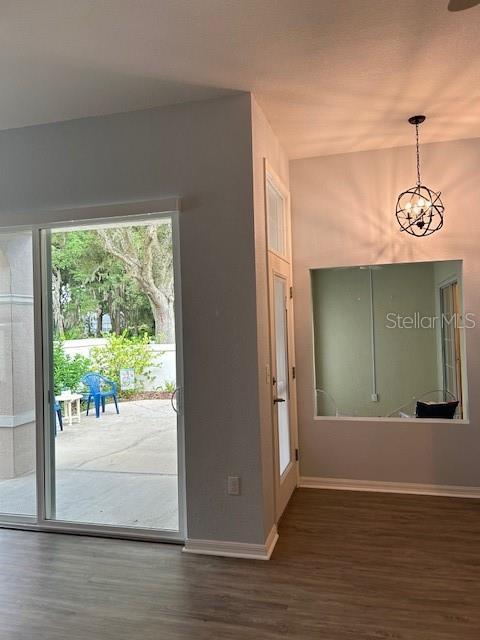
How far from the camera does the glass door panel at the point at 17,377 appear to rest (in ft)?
11.9

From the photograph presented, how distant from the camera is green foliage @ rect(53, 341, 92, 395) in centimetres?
358

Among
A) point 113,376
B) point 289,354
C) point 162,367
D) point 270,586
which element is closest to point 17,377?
point 113,376

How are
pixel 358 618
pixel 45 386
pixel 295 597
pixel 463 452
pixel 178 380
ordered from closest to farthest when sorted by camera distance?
pixel 358 618 < pixel 295 597 < pixel 178 380 < pixel 45 386 < pixel 463 452

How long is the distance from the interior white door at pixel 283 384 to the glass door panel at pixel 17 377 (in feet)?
6.02

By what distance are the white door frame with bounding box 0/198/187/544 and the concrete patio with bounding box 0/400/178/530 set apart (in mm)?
67

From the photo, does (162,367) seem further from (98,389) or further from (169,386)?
(98,389)

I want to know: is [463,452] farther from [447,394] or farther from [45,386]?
[45,386]

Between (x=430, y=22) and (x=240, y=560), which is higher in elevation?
(x=430, y=22)

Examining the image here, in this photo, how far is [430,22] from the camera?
2.39m

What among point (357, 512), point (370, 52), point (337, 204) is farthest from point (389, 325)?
point (370, 52)

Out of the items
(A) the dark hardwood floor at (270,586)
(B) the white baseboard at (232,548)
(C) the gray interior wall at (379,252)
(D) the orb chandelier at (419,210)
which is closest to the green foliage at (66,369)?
(A) the dark hardwood floor at (270,586)

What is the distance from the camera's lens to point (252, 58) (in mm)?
2689

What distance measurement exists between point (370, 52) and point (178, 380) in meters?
2.31

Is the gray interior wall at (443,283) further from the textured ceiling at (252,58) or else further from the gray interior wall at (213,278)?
the gray interior wall at (213,278)
